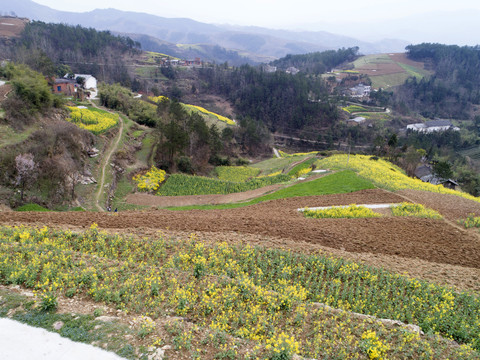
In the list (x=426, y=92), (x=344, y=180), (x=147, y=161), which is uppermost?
(x=426, y=92)

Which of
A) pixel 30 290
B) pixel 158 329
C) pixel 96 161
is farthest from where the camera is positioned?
pixel 96 161

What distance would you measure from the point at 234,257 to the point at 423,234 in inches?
435

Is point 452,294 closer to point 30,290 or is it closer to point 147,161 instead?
point 30,290

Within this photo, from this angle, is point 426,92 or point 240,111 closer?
point 240,111

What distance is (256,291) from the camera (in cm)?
869

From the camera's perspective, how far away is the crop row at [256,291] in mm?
7184

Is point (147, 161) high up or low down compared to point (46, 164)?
down

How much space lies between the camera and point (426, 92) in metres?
117

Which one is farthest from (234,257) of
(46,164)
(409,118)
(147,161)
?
(409,118)

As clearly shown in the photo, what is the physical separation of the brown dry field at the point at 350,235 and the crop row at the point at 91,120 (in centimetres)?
2120

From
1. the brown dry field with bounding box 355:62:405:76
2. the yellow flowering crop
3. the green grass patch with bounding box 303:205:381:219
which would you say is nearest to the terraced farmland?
the green grass patch with bounding box 303:205:381:219

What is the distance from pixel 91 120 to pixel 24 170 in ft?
62.4

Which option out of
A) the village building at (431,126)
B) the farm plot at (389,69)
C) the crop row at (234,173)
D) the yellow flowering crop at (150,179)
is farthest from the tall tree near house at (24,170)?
the farm plot at (389,69)

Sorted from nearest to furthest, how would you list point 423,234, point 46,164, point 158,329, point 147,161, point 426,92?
1. point 158,329
2. point 423,234
3. point 46,164
4. point 147,161
5. point 426,92
